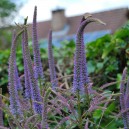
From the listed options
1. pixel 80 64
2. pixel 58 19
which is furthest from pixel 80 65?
pixel 58 19

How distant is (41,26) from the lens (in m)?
34.9

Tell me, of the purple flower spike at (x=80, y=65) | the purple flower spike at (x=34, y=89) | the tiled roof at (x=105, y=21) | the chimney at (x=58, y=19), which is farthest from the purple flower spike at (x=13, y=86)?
the chimney at (x=58, y=19)

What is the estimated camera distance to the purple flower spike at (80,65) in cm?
154

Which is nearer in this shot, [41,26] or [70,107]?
[70,107]

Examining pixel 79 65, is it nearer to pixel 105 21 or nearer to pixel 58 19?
pixel 105 21

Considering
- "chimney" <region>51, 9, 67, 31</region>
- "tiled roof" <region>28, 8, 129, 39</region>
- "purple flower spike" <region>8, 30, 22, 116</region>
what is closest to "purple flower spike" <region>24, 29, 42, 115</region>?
"purple flower spike" <region>8, 30, 22, 116</region>

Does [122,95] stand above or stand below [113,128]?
above

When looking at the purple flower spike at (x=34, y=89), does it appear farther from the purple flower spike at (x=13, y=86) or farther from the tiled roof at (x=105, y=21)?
the tiled roof at (x=105, y=21)

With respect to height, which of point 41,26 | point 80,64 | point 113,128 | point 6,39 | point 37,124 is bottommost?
point 113,128

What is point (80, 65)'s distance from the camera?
1.60 meters

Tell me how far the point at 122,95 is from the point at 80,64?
9.1 inches

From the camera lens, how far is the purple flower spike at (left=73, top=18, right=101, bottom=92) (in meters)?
1.54

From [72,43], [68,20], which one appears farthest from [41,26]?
[72,43]

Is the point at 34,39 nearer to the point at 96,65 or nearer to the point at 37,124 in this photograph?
Answer: the point at 37,124
